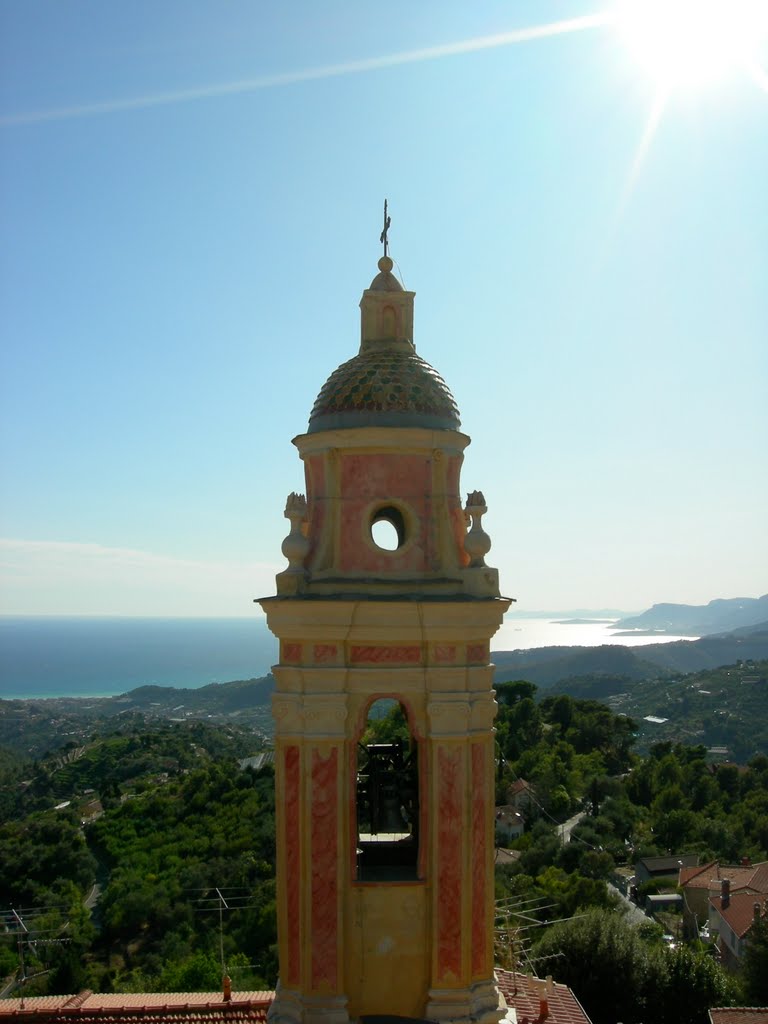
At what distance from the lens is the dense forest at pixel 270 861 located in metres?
27.2

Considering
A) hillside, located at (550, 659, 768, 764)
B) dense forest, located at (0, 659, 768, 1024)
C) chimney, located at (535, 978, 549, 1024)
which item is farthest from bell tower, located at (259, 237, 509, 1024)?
hillside, located at (550, 659, 768, 764)

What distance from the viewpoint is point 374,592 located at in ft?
28.1

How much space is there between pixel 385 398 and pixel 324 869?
14.1 feet

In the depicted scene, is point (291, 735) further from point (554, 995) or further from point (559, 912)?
point (559, 912)

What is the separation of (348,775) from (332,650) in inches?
45.0

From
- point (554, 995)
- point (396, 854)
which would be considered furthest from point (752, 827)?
point (396, 854)

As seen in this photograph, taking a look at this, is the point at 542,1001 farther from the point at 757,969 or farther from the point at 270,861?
the point at 270,861

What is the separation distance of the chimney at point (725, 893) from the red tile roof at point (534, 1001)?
2623 centimetres

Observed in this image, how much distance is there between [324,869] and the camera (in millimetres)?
8367

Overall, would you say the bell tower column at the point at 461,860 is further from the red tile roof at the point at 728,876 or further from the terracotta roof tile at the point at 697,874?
the terracotta roof tile at the point at 697,874

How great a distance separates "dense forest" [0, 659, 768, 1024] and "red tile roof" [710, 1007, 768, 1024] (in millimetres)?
4145

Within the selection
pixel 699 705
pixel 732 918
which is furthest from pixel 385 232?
pixel 699 705

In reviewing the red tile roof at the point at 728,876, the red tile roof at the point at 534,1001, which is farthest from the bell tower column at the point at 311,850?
the red tile roof at the point at 728,876

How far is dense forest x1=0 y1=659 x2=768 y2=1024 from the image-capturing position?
27.2 m
